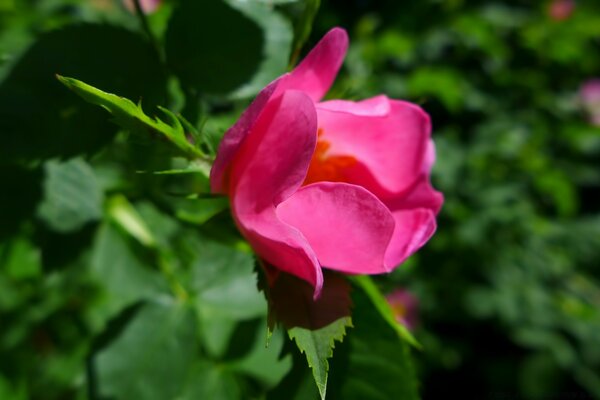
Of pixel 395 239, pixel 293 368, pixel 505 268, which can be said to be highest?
pixel 395 239

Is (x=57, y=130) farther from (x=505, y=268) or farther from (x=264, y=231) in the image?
(x=505, y=268)

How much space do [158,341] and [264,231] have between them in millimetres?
403

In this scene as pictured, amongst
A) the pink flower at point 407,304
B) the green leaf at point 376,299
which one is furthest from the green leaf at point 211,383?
the pink flower at point 407,304

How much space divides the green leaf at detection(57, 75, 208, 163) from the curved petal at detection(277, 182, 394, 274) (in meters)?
0.09

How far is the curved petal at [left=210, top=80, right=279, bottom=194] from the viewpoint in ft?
1.49

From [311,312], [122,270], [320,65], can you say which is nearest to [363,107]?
[320,65]

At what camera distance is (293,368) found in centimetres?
59

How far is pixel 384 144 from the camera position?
576 millimetres

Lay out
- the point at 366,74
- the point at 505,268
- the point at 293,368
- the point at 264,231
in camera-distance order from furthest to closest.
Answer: the point at 505,268
the point at 366,74
the point at 293,368
the point at 264,231

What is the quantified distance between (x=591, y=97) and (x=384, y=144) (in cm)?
256

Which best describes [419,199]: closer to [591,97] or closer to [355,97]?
[355,97]

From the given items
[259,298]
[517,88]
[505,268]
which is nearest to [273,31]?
[259,298]

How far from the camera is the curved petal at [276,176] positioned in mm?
454

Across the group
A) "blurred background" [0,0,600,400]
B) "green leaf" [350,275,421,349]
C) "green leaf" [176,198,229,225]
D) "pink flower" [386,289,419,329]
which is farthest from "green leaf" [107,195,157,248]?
"pink flower" [386,289,419,329]
